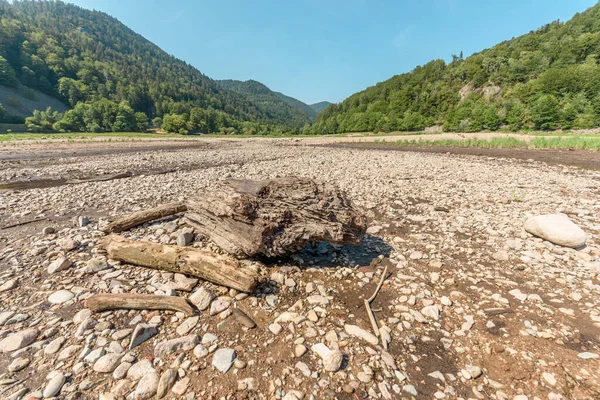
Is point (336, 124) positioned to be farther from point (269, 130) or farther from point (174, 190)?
point (174, 190)

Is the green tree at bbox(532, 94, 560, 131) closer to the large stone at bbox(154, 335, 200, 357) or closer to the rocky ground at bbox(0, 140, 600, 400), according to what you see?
the rocky ground at bbox(0, 140, 600, 400)

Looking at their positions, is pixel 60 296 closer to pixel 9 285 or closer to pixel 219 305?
pixel 9 285

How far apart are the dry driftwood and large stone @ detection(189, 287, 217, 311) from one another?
3.12ft

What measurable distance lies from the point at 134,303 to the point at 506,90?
137 metres

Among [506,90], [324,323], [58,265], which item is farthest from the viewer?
[506,90]

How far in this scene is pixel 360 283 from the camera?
436 centimetres

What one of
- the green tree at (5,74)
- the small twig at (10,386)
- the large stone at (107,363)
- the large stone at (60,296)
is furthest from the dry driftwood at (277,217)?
the green tree at (5,74)

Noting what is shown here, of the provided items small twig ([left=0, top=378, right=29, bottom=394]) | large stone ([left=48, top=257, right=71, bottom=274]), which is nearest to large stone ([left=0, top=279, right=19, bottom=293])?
large stone ([left=48, top=257, right=71, bottom=274])

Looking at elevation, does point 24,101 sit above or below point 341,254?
above

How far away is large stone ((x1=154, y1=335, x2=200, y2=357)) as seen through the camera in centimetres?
285

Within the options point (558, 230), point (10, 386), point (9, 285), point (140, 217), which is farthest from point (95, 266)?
point (558, 230)

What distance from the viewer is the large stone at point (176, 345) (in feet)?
9.34

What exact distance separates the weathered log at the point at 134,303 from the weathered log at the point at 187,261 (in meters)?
0.61

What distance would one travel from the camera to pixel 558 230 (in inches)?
207
